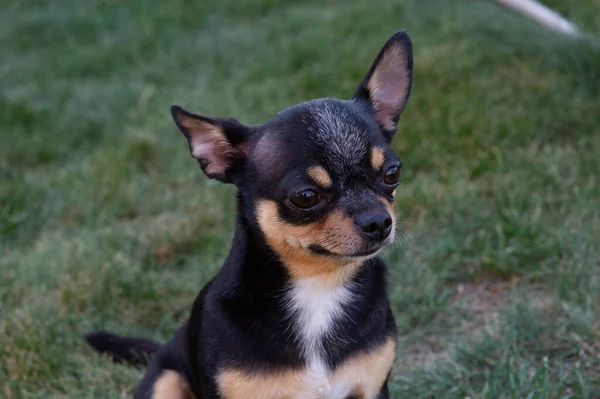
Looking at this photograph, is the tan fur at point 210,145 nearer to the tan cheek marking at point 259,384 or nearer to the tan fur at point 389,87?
the tan fur at point 389,87

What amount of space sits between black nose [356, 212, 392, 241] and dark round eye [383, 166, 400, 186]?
20 centimetres

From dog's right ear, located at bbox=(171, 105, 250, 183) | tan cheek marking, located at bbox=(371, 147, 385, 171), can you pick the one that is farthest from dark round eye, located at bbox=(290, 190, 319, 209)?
dog's right ear, located at bbox=(171, 105, 250, 183)

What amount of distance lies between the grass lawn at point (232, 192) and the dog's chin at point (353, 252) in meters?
1.03

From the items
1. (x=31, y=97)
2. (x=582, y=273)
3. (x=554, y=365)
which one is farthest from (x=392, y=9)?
(x=554, y=365)

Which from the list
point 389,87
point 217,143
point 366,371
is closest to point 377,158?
point 389,87

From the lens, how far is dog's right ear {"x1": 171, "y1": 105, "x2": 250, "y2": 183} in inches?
111

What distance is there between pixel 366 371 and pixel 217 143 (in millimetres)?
988

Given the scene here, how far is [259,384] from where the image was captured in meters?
2.71

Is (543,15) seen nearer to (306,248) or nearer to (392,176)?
(392,176)

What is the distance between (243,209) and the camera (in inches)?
113

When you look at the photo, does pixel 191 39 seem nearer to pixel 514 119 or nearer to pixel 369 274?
pixel 514 119

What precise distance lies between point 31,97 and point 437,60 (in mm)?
3661

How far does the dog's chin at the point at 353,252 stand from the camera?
104 inches

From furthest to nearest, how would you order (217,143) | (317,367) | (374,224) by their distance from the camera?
(217,143) < (317,367) < (374,224)
